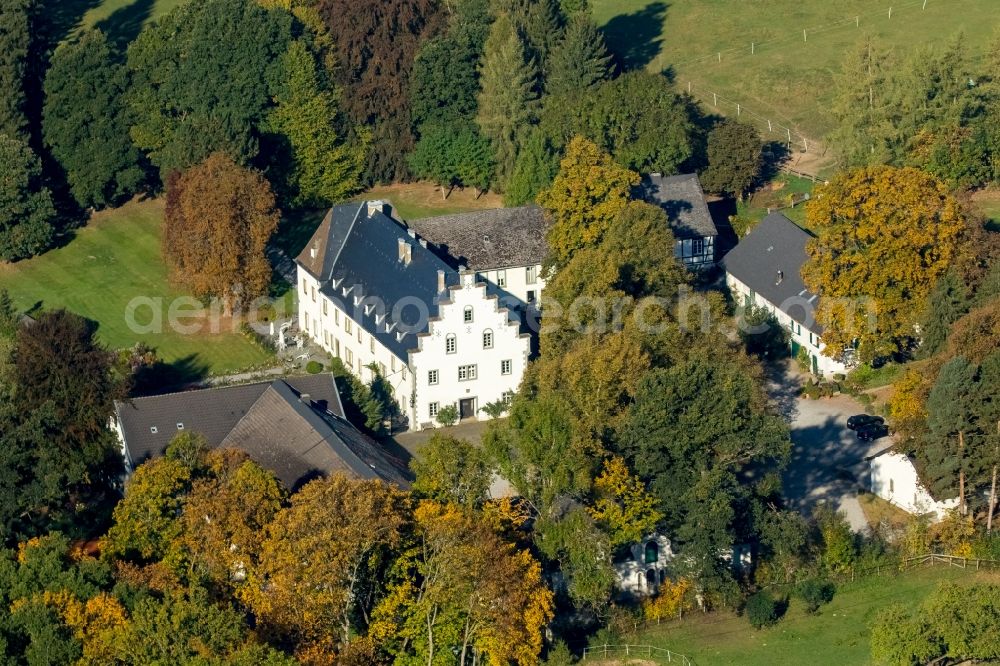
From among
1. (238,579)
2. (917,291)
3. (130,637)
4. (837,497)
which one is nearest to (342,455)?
(238,579)

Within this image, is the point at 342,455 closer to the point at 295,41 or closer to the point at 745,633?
the point at 745,633

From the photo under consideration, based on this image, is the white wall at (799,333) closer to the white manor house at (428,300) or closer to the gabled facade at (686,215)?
the gabled facade at (686,215)

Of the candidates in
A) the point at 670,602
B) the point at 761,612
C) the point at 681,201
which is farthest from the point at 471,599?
the point at 681,201

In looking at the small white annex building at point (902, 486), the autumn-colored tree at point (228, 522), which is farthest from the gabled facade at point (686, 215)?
the autumn-colored tree at point (228, 522)

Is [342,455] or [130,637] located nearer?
[130,637]

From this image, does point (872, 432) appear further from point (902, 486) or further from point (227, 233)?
point (227, 233)
